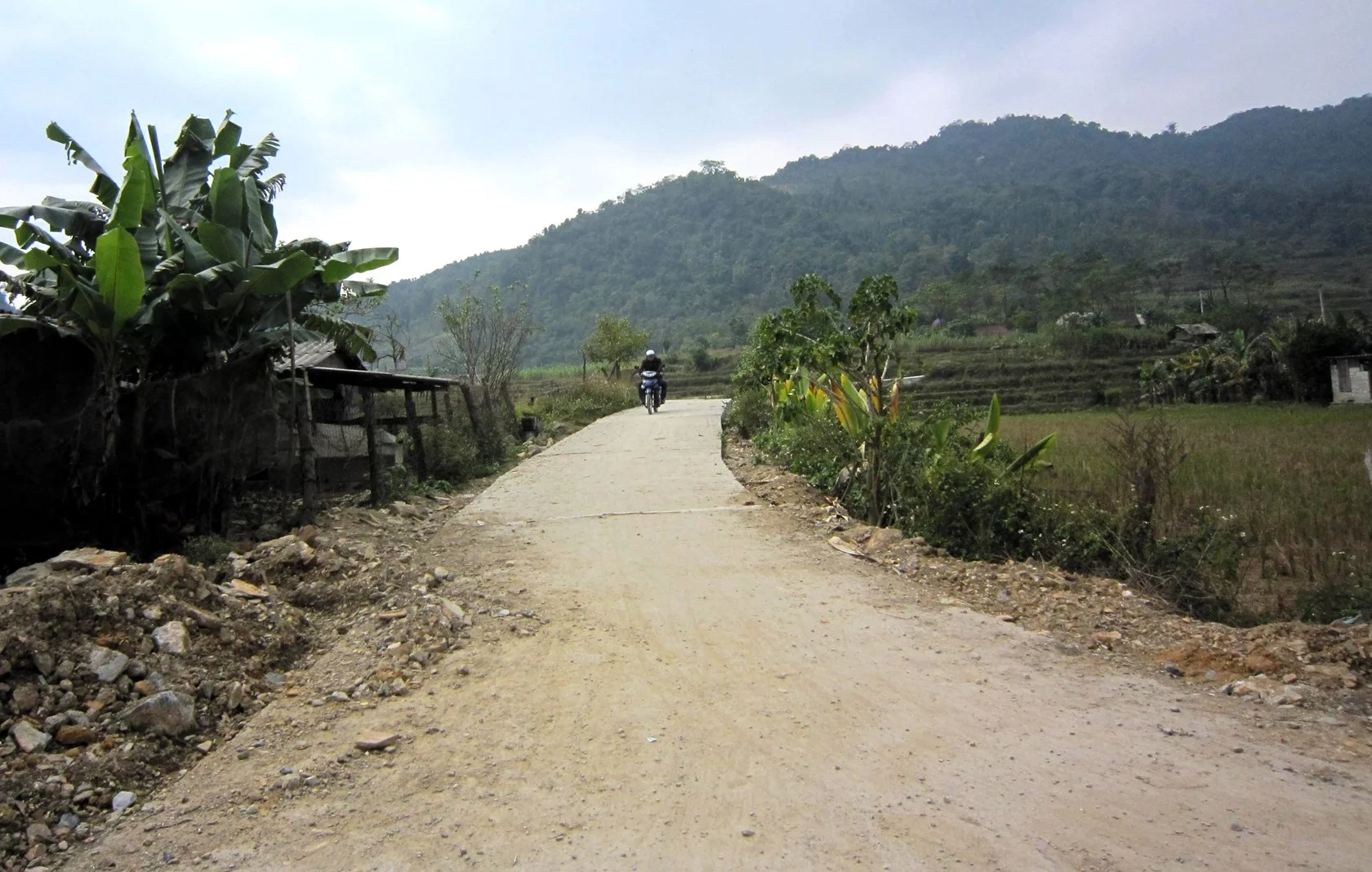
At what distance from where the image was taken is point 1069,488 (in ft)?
36.5

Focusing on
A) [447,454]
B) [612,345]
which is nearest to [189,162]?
[447,454]

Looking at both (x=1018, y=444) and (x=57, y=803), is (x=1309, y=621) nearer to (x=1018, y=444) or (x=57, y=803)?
(x=57, y=803)

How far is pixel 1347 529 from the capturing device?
29.8 ft

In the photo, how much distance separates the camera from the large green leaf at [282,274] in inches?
342

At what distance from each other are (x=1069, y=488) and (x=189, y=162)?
10.8m

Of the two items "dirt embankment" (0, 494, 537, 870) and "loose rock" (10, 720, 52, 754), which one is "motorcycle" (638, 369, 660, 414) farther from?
"loose rock" (10, 720, 52, 754)

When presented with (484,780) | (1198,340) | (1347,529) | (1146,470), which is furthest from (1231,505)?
(1198,340)

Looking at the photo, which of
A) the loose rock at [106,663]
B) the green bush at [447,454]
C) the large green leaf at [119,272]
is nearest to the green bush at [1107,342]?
the green bush at [447,454]

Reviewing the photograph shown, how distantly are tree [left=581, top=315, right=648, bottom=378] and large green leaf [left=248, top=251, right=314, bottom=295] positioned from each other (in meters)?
30.2

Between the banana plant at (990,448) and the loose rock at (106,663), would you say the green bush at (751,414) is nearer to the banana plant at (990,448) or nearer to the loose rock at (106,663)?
the banana plant at (990,448)

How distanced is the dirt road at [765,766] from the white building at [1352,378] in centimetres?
3017

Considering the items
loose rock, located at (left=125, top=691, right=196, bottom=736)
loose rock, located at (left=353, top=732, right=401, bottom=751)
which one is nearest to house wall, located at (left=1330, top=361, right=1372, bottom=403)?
loose rock, located at (left=353, top=732, right=401, bottom=751)

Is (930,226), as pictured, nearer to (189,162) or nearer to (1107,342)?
(1107,342)

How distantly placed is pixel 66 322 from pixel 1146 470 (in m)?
9.16
